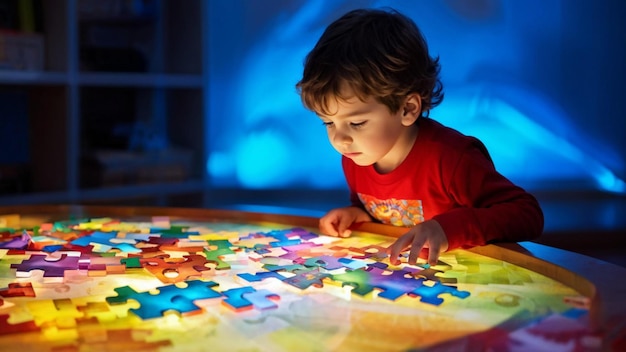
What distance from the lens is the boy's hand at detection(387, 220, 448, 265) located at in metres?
0.89

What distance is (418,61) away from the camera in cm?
122

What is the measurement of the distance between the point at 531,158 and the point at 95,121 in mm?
2056

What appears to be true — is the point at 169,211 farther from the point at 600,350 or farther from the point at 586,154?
the point at 586,154

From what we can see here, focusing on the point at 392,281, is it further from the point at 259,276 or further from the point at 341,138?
the point at 341,138

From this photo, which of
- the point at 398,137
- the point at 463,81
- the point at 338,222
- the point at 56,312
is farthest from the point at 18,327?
the point at 463,81

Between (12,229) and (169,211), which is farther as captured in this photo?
(169,211)

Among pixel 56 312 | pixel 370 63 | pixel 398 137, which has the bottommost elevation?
pixel 56 312

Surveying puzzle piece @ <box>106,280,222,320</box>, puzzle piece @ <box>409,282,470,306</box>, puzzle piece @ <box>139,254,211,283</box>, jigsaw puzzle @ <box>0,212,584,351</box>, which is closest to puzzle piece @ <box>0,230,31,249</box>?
jigsaw puzzle @ <box>0,212,584,351</box>

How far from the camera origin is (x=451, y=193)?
1217 mm

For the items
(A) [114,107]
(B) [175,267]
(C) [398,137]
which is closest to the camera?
(B) [175,267]

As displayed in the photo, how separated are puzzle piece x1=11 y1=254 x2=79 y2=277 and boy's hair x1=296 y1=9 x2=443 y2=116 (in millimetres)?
452

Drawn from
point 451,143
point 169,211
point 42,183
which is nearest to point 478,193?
point 451,143

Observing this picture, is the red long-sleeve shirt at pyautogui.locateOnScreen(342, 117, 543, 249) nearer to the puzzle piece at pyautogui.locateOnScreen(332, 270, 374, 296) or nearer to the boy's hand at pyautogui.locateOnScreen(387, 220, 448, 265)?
Result: the boy's hand at pyautogui.locateOnScreen(387, 220, 448, 265)

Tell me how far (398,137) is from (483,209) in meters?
0.25
